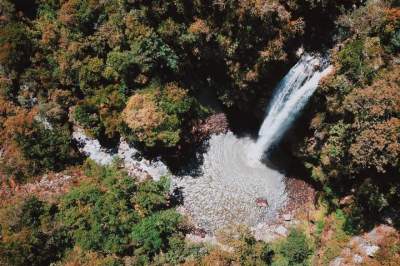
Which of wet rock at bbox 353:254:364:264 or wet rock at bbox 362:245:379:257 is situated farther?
wet rock at bbox 353:254:364:264

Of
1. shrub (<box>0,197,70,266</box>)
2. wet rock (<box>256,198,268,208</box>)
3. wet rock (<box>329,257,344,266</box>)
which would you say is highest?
wet rock (<box>329,257,344,266</box>)

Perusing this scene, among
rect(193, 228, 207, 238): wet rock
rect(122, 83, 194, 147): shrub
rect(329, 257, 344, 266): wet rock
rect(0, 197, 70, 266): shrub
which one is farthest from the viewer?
rect(193, 228, 207, 238): wet rock

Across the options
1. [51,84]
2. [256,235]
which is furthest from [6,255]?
[256,235]

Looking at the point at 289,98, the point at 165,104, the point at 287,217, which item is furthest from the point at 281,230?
the point at 165,104

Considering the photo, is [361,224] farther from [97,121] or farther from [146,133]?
[97,121]

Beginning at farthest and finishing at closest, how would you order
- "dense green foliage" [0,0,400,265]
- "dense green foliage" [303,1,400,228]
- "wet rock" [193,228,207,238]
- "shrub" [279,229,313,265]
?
1. "wet rock" [193,228,207,238]
2. "shrub" [279,229,313,265]
3. "dense green foliage" [0,0,400,265]
4. "dense green foliage" [303,1,400,228]

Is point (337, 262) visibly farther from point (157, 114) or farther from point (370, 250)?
point (157, 114)

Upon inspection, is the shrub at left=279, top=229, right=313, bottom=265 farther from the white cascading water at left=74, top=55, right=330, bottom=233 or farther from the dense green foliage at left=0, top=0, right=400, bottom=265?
the white cascading water at left=74, top=55, right=330, bottom=233

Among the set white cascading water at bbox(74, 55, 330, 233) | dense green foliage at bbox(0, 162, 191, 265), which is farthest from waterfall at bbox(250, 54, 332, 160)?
dense green foliage at bbox(0, 162, 191, 265)

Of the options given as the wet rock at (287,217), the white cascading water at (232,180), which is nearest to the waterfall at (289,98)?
the white cascading water at (232,180)
